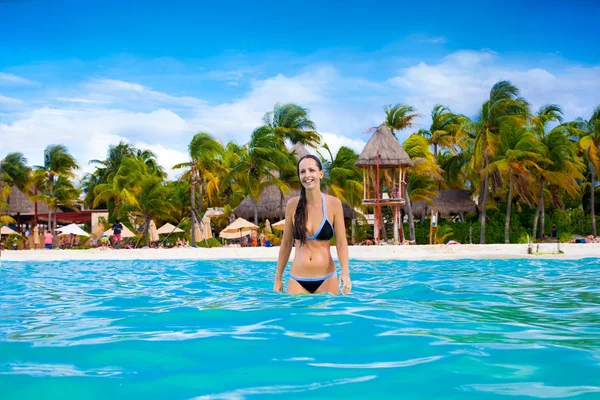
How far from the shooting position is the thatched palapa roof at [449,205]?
1372 inches

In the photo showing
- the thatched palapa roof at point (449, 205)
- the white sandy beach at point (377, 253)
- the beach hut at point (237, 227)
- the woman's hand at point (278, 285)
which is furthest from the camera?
the thatched palapa roof at point (449, 205)

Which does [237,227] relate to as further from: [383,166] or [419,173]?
[419,173]

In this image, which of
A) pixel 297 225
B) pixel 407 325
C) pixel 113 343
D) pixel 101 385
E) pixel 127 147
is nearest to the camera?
pixel 101 385

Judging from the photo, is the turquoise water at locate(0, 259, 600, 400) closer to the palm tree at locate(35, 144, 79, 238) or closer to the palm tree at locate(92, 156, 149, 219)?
the palm tree at locate(92, 156, 149, 219)

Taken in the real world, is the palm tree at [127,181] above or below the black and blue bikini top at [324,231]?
above

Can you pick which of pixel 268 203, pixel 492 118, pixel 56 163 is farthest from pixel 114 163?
pixel 492 118

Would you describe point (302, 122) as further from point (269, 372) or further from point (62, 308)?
point (269, 372)

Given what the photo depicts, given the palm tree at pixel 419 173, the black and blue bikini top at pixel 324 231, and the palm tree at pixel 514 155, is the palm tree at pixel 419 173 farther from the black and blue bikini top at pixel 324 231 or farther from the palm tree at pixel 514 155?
the black and blue bikini top at pixel 324 231

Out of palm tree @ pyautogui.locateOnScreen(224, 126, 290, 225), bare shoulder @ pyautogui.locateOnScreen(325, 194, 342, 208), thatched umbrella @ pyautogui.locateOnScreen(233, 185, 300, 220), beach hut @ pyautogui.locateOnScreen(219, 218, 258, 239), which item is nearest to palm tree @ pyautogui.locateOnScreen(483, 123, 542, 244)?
palm tree @ pyautogui.locateOnScreen(224, 126, 290, 225)

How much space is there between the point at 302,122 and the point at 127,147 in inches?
794

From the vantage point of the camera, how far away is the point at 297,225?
525cm

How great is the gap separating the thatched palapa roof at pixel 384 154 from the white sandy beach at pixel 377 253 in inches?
352

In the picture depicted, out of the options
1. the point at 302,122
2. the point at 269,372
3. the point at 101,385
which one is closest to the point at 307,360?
the point at 269,372

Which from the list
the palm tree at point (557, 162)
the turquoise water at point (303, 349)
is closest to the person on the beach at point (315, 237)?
the turquoise water at point (303, 349)
